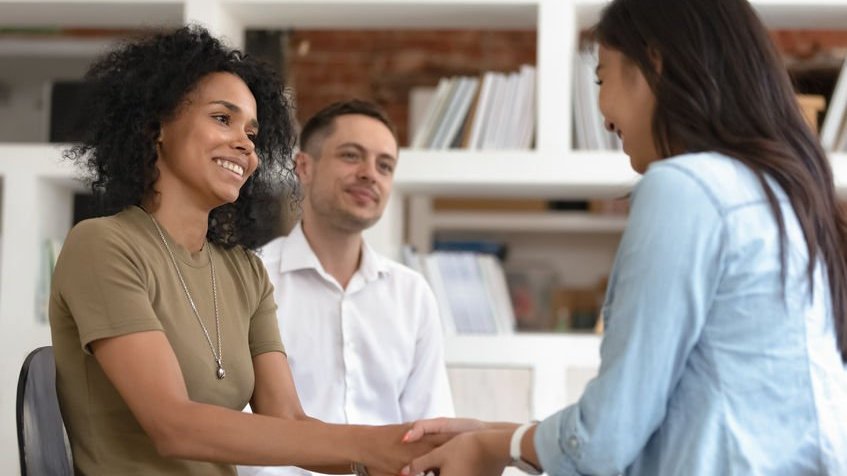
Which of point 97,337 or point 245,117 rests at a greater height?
point 245,117

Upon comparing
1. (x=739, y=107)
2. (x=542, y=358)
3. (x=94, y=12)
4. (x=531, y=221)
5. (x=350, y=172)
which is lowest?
(x=542, y=358)

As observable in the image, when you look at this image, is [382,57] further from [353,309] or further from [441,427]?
[441,427]

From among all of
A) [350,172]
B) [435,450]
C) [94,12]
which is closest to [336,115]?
[350,172]

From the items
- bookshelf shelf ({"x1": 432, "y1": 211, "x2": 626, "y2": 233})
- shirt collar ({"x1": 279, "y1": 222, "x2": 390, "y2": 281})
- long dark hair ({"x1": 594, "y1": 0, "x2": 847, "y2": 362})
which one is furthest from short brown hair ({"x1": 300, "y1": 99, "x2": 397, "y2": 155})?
bookshelf shelf ({"x1": 432, "y1": 211, "x2": 626, "y2": 233})

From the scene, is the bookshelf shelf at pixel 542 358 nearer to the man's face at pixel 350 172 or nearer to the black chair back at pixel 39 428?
the man's face at pixel 350 172

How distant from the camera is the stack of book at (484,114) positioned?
3.05 metres

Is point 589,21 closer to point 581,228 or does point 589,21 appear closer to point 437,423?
point 437,423

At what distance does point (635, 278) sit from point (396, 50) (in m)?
4.52

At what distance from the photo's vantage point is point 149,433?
153 centimetres

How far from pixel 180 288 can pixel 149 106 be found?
0.29 m

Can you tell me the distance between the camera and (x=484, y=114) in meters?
3.07

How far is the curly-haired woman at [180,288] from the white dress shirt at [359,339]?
1.88 ft

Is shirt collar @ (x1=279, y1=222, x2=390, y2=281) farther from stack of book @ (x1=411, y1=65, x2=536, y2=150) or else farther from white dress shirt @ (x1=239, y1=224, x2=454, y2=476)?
stack of book @ (x1=411, y1=65, x2=536, y2=150)

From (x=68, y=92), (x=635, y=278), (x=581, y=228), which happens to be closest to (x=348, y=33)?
(x=581, y=228)
